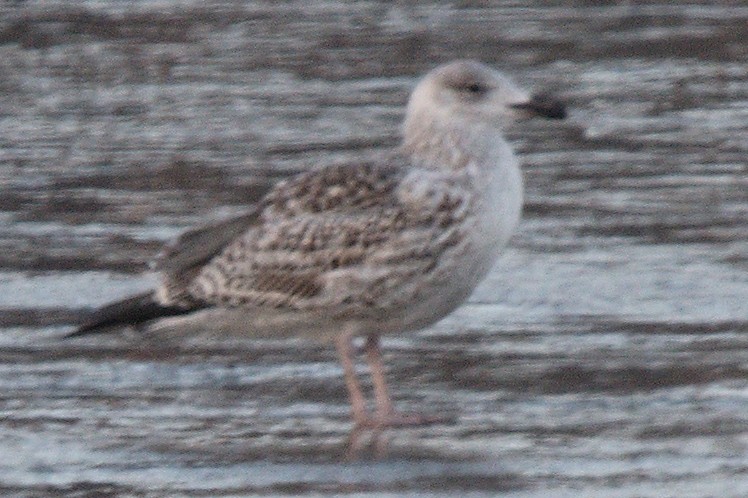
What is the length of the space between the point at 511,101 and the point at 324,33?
8050mm

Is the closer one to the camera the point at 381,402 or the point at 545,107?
the point at 381,402

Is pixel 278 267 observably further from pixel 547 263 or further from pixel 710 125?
pixel 710 125

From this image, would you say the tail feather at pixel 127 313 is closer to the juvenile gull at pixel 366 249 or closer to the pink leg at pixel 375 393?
the juvenile gull at pixel 366 249

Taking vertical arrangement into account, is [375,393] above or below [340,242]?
below

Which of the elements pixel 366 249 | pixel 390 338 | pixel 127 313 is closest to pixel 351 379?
pixel 366 249

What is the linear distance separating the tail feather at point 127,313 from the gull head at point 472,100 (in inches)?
45.5

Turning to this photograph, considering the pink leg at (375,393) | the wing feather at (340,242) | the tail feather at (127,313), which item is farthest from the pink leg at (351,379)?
the tail feather at (127,313)

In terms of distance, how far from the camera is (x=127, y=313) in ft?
26.2

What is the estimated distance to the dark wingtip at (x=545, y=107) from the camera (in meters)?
8.24

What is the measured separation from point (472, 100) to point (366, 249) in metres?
0.83

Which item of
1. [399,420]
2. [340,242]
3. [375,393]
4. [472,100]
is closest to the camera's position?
[399,420]

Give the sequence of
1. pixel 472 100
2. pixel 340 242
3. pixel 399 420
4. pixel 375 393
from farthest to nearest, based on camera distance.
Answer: pixel 472 100 → pixel 375 393 → pixel 340 242 → pixel 399 420

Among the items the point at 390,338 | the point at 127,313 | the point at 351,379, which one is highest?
the point at 127,313

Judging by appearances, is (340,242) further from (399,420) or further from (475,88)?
(475,88)
